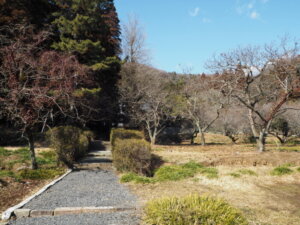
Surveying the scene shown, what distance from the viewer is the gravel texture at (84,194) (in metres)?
4.30

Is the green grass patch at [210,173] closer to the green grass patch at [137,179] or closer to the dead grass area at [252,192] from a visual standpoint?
the dead grass area at [252,192]

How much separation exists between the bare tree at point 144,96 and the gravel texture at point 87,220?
14.3 meters

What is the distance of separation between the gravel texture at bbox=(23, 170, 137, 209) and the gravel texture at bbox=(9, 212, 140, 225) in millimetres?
436

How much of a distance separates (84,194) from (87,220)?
1.57 metres

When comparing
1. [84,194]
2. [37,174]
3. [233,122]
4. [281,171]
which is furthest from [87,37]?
[233,122]

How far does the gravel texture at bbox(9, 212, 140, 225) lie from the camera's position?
3439mm

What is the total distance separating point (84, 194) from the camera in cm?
501

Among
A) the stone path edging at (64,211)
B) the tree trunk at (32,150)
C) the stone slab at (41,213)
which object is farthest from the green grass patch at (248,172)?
the tree trunk at (32,150)

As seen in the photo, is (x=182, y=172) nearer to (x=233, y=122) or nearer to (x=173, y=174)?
(x=173, y=174)

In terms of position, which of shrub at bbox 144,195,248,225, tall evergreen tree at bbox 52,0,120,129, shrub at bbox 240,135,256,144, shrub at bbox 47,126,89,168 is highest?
tall evergreen tree at bbox 52,0,120,129

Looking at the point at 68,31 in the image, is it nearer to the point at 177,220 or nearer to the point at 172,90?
the point at 172,90

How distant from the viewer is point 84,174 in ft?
23.9

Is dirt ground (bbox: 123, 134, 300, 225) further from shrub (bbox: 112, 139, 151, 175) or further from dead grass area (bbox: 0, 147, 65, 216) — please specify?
dead grass area (bbox: 0, 147, 65, 216)

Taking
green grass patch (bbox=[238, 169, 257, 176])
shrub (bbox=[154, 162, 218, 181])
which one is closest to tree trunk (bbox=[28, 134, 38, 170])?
shrub (bbox=[154, 162, 218, 181])
